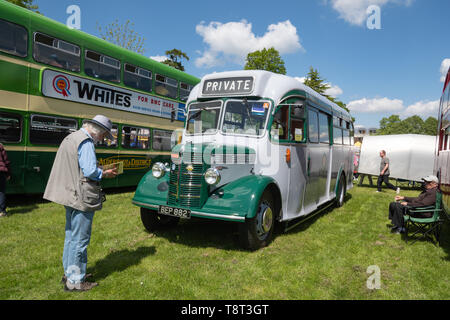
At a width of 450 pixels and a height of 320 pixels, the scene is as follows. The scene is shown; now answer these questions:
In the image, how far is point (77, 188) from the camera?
11.5 ft

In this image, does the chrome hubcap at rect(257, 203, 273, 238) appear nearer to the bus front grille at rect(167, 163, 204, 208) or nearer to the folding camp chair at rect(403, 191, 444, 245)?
the bus front grille at rect(167, 163, 204, 208)

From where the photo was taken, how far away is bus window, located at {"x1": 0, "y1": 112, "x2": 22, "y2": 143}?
7727 millimetres

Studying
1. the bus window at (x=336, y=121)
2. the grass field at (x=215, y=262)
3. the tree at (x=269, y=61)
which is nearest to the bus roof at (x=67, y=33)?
the grass field at (x=215, y=262)

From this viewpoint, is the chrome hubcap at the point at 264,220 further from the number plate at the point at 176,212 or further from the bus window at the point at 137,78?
the bus window at the point at 137,78

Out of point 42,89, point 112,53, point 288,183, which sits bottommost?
point 288,183

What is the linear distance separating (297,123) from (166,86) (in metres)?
7.52

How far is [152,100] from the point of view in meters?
11.7

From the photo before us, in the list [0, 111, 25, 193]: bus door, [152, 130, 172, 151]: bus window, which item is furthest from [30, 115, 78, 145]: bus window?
[152, 130, 172, 151]: bus window

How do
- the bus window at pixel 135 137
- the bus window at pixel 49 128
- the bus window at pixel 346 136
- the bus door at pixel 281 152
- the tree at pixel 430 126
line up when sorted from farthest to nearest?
the tree at pixel 430 126, the bus window at pixel 135 137, the bus window at pixel 346 136, the bus window at pixel 49 128, the bus door at pixel 281 152

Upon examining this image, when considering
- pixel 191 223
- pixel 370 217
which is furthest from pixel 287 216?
pixel 370 217

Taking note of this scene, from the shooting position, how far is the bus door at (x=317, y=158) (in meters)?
6.81

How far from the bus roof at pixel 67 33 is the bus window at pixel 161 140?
→ 2.30 m
